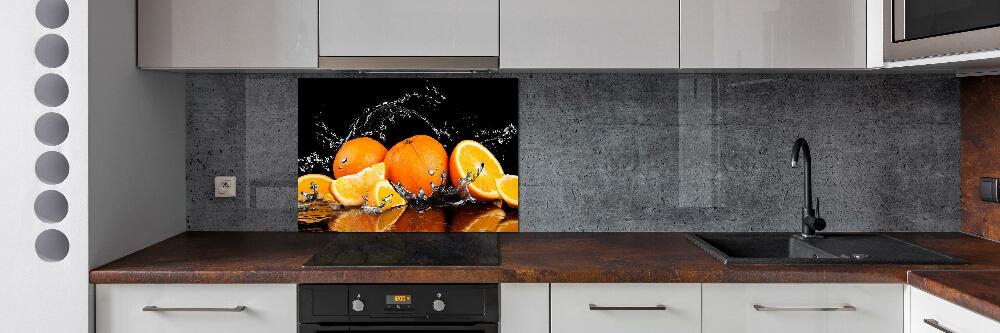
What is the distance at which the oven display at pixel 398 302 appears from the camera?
1.87 metres

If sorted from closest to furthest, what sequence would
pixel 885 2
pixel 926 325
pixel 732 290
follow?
pixel 926 325 → pixel 732 290 → pixel 885 2

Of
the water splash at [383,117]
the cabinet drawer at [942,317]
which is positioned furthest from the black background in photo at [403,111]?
the cabinet drawer at [942,317]

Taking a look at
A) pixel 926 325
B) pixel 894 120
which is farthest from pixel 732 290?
pixel 894 120

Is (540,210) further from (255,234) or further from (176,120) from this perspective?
(176,120)

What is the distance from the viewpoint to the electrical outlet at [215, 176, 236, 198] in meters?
2.53

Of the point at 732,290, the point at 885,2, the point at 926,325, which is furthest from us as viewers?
the point at 885,2

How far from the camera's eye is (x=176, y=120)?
96.1 inches

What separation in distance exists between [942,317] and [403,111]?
65.9 inches

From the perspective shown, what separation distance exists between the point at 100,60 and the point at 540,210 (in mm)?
1408

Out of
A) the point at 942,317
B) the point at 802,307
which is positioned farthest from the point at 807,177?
the point at 942,317

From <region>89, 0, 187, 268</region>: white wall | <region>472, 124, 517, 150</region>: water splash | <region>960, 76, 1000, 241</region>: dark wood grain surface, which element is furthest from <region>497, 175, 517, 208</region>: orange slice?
<region>960, 76, 1000, 241</region>: dark wood grain surface

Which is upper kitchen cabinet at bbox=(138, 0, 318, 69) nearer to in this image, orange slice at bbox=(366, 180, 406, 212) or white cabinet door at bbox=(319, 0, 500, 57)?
white cabinet door at bbox=(319, 0, 500, 57)
